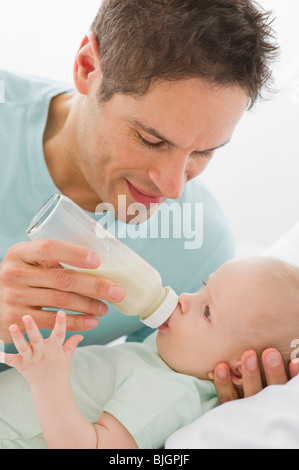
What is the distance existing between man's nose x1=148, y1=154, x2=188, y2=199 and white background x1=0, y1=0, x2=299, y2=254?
111 cm

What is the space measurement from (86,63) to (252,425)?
3.29 ft

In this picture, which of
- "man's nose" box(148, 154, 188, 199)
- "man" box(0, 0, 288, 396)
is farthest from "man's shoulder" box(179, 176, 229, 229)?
"man's nose" box(148, 154, 188, 199)

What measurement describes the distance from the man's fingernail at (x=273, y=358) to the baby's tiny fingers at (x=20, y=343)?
1.67 ft

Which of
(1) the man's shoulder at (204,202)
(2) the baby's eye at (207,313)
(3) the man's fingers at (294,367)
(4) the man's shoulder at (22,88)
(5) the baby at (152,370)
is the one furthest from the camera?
(1) the man's shoulder at (204,202)

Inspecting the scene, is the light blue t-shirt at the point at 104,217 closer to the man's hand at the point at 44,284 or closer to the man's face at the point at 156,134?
the man's face at the point at 156,134

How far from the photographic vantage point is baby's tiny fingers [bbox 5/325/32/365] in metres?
1.02

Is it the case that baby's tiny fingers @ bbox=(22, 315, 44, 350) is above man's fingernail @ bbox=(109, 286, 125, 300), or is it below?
below

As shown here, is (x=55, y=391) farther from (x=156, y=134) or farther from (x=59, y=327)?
(x=156, y=134)

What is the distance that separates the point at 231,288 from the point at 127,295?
0.87ft

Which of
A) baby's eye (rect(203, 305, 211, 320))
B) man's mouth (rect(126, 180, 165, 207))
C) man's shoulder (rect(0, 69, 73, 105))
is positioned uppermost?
man's shoulder (rect(0, 69, 73, 105))

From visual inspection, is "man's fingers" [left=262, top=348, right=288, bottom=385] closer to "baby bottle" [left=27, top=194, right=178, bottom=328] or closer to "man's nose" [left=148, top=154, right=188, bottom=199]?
"baby bottle" [left=27, top=194, right=178, bottom=328]

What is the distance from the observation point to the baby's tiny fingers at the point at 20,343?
102 cm

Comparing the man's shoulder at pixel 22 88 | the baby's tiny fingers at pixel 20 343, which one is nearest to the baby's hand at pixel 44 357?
the baby's tiny fingers at pixel 20 343
